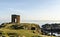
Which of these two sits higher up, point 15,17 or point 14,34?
point 15,17

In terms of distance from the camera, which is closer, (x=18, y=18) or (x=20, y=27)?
(x=20, y=27)

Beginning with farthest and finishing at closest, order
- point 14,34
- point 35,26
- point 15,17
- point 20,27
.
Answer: point 15,17 → point 35,26 → point 20,27 → point 14,34

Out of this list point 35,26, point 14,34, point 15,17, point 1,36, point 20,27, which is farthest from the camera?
point 15,17

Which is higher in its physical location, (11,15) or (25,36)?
(11,15)

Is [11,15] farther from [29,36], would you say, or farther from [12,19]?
[29,36]

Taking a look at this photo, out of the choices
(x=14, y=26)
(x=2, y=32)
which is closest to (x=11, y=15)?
(x=14, y=26)

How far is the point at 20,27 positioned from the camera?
43.4 m

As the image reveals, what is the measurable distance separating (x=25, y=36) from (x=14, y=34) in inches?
100

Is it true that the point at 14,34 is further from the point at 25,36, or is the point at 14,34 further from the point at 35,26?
the point at 35,26

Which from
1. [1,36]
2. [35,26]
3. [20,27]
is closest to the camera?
[1,36]

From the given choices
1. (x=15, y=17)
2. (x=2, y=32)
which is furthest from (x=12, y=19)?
(x=2, y=32)

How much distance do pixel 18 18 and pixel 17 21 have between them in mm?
1015

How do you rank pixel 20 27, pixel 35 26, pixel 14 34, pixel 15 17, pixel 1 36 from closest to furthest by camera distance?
pixel 1 36 < pixel 14 34 < pixel 20 27 < pixel 35 26 < pixel 15 17

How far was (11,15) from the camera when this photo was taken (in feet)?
172
